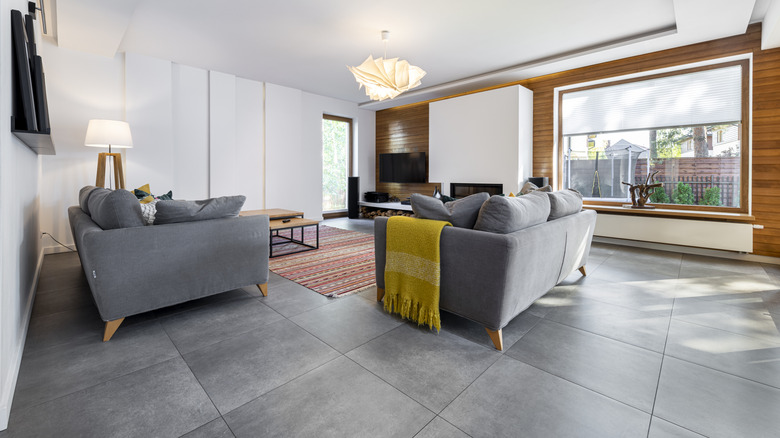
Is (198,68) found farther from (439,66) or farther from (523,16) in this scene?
(523,16)

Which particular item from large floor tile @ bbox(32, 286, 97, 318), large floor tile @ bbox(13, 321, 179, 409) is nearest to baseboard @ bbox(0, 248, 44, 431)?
large floor tile @ bbox(13, 321, 179, 409)

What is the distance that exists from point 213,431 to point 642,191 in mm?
5431

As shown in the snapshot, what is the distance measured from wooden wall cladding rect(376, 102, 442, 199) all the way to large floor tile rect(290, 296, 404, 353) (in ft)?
15.5

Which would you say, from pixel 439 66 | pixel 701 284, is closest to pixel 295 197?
pixel 439 66

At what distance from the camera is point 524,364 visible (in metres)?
1.74

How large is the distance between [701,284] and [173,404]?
4.02 m

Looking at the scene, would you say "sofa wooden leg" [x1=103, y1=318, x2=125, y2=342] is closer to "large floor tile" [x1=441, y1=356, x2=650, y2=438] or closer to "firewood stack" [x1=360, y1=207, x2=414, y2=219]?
"large floor tile" [x1=441, y1=356, x2=650, y2=438]

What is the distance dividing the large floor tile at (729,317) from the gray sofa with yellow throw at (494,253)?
95cm

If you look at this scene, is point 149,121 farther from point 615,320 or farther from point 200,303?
point 615,320

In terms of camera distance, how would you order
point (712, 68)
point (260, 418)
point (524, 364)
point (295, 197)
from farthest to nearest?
point (295, 197)
point (712, 68)
point (524, 364)
point (260, 418)

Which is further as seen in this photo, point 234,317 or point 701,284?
point 701,284

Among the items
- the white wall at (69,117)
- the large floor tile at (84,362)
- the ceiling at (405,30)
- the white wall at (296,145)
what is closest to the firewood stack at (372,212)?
the white wall at (296,145)

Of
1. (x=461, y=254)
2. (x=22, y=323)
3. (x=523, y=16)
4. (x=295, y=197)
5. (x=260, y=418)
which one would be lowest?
(x=260, y=418)

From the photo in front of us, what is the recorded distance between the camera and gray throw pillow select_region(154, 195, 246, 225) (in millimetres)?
2191
